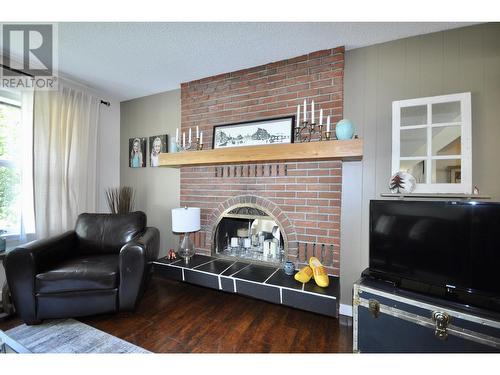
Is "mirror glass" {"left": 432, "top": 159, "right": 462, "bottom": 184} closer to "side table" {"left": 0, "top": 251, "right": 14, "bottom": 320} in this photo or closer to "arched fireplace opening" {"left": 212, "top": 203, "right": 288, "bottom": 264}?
"arched fireplace opening" {"left": 212, "top": 203, "right": 288, "bottom": 264}

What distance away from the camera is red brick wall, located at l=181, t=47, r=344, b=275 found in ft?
6.33

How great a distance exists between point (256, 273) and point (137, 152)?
94.4 inches

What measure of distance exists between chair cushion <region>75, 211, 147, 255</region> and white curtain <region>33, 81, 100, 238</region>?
16.3 inches

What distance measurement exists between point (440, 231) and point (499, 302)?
0.42m

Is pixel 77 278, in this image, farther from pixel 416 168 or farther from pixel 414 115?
pixel 414 115

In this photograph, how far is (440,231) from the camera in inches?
51.1

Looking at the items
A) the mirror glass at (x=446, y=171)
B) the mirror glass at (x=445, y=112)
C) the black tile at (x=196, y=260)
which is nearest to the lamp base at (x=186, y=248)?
the black tile at (x=196, y=260)

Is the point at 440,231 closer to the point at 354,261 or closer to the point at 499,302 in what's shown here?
the point at 499,302

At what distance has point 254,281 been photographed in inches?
69.8

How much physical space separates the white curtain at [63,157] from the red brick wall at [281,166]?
126 cm

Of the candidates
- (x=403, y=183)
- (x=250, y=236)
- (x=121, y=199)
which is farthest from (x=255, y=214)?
(x=121, y=199)

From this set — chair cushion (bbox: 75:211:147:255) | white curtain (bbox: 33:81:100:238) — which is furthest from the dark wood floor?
white curtain (bbox: 33:81:100:238)

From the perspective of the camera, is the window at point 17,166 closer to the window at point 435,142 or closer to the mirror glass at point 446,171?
the window at point 435,142
